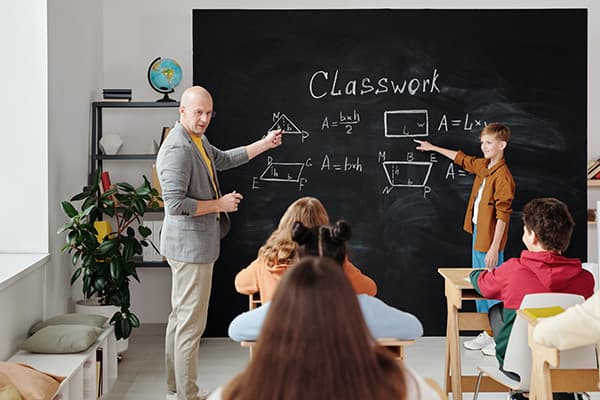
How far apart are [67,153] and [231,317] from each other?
1.68m

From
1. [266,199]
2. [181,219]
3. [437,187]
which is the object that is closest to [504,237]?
[437,187]

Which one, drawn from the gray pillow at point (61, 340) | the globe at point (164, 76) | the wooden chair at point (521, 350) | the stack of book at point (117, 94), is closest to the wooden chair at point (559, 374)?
the wooden chair at point (521, 350)

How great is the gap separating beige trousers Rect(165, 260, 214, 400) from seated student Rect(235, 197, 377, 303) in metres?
0.79

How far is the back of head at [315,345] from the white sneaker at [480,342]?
445 cm

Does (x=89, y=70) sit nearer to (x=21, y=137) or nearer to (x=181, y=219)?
(x=21, y=137)

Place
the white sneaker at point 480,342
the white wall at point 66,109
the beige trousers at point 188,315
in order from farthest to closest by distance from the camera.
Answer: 1. the white sneaker at point 480,342
2. the white wall at point 66,109
3. the beige trousers at point 188,315

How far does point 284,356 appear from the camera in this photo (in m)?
1.57

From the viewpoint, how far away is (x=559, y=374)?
3.47m

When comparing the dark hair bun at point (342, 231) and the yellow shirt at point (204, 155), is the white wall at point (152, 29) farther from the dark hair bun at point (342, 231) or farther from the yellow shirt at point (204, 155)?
the dark hair bun at point (342, 231)

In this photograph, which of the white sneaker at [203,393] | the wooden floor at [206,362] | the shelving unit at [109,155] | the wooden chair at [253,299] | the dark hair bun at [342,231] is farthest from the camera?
the shelving unit at [109,155]

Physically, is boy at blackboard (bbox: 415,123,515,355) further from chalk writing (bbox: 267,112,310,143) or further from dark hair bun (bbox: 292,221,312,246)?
dark hair bun (bbox: 292,221,312,246)

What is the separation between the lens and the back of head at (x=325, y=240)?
2.85 metres

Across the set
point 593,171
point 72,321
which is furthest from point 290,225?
point 593,171

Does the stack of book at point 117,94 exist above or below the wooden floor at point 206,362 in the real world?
above
